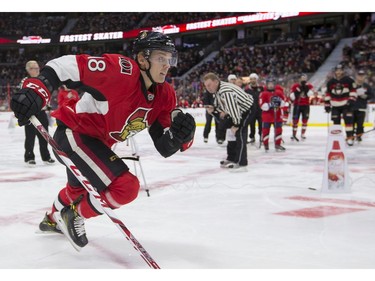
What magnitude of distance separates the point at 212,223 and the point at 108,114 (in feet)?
3.35

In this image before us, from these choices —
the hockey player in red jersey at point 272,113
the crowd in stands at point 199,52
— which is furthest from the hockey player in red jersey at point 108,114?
the crowd in stands at point 199,52

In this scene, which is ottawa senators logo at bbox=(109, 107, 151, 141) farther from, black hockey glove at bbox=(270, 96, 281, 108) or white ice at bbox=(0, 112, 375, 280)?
black hockey glove at bbox=(270, 96, 281, 108)

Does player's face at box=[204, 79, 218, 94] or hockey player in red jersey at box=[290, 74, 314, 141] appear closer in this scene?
player's face at box=[204, 79, 218, 94]

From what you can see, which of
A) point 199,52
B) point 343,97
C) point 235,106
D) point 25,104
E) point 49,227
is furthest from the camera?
point 199,52

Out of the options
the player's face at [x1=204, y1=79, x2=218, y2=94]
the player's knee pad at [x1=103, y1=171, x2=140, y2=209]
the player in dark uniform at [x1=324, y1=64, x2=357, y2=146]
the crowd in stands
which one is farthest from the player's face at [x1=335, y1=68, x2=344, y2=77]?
the player's knee pad at [x1=103, y1=171, x2=140, y2=209]

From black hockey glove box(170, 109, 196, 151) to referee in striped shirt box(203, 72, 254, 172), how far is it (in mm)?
2610

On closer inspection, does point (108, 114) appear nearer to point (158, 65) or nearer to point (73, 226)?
point (158, 65)

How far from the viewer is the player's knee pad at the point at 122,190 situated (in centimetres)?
220

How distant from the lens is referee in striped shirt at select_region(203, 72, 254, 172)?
488 centimetres

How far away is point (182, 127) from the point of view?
2270 mm

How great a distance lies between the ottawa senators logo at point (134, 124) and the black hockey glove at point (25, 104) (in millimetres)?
485

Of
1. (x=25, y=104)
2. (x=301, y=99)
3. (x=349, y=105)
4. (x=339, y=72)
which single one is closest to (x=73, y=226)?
(x=25, y=104)
